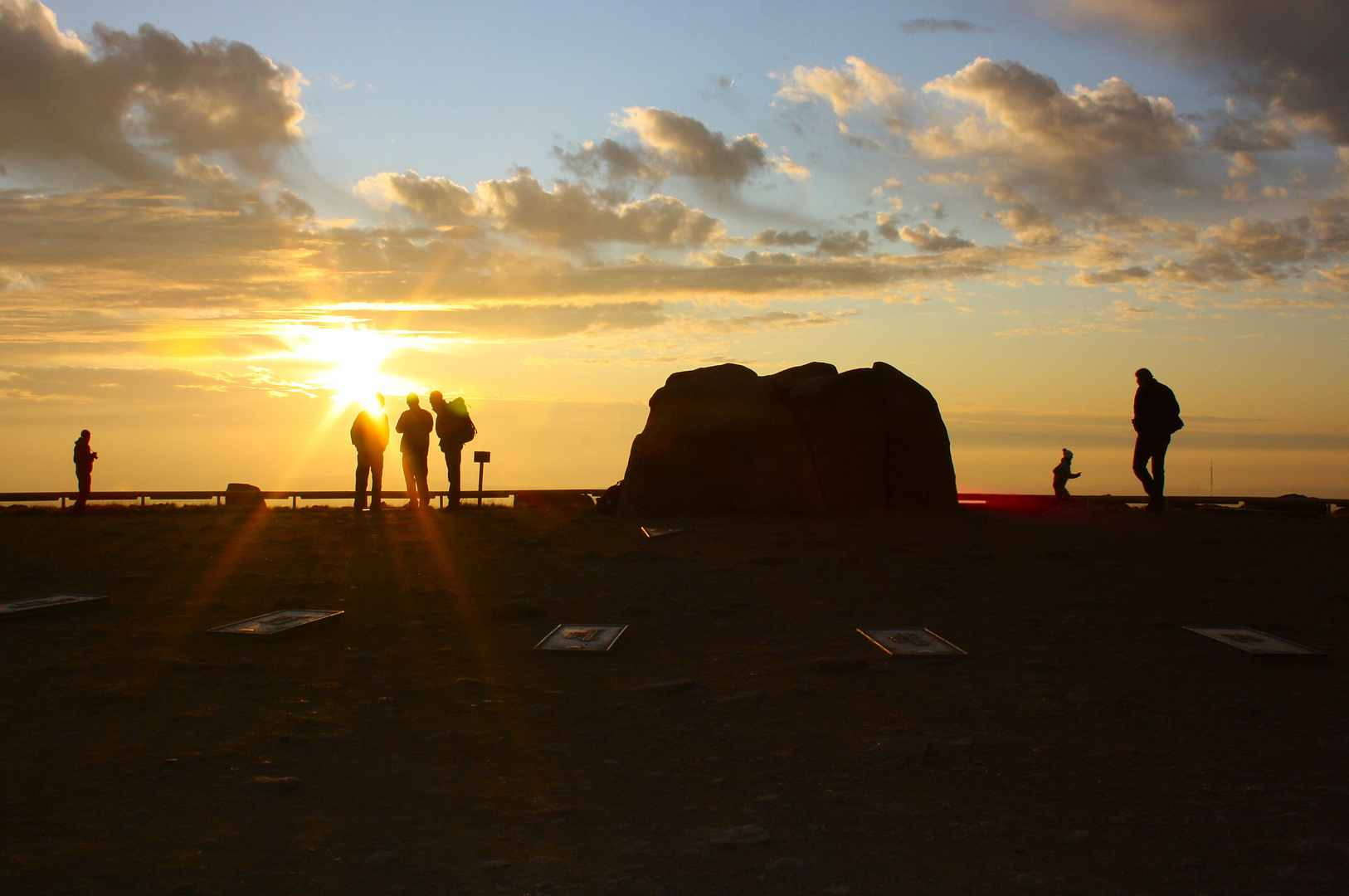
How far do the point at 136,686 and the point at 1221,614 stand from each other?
6.87 meters

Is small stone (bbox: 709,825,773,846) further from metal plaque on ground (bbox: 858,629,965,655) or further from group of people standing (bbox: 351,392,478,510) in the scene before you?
group of people standing (bbox: 351,392,478,510)

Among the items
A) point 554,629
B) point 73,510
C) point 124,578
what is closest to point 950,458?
point 554,629

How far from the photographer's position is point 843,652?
19.8 feet

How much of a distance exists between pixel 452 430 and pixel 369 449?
162 cm

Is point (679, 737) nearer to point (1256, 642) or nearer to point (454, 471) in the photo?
point (1256, 642)

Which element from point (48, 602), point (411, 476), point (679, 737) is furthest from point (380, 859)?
point (411, 476)

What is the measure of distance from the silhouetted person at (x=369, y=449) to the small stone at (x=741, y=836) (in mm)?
14115

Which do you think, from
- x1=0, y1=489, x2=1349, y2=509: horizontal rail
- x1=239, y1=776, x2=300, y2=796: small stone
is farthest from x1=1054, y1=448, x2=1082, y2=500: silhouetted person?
x1=239, y1=776, x2=300, y2=796: small stone

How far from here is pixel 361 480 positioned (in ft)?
55.5

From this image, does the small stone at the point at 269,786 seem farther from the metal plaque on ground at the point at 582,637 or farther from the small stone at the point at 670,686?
the metal plaque on ground at the point at 582,637

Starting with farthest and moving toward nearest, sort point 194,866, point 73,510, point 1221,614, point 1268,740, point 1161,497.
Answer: point 73,510
point 1161,497
point 1221,614
point 1268,740
point 194,866

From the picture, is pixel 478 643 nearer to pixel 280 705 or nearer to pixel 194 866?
pixel 280 705

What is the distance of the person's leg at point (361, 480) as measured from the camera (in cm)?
1688

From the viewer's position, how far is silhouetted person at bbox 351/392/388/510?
649 inches
